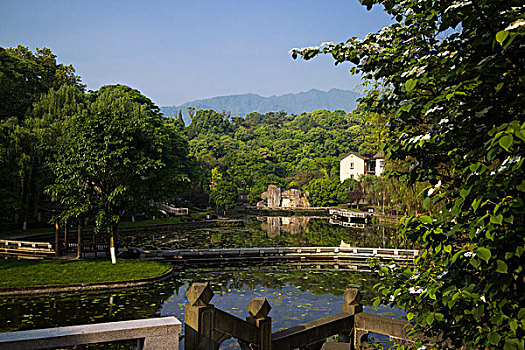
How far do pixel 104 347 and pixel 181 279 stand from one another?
350 inches

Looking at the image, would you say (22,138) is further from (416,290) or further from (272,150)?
(272,150)

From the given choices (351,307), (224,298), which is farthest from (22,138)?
(351,307)

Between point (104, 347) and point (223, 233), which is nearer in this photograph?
point (104, 347)

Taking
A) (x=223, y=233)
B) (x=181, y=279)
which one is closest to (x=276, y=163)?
(x=223, y=233)

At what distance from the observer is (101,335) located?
3672 mm

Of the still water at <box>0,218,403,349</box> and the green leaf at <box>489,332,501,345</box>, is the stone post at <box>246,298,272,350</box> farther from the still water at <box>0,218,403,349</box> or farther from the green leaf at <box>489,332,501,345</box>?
the still water at <box>0,218,403,349</box>

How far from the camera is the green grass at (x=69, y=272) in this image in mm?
17219

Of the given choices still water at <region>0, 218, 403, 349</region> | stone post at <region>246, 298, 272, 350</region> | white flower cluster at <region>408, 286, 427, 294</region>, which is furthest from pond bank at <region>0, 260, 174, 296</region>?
white flower cluster at <region>408, 286, 427, 294</region>

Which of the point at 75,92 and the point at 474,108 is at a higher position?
the point at 75,92

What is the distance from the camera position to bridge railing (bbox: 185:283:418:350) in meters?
4.48

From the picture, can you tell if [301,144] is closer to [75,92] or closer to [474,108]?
[75,92]

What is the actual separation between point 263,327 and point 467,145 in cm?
335

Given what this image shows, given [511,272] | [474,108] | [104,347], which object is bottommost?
[104,347]

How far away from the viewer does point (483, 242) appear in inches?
110
